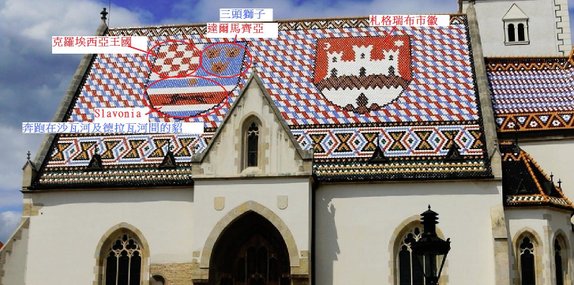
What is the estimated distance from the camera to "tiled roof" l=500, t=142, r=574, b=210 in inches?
1000

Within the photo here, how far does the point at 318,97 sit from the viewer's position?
96.5ft

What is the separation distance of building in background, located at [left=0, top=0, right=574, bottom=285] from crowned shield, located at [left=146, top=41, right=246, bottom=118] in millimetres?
71

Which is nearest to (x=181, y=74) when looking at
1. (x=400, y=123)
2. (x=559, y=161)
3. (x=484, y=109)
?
(x=400, y=123)

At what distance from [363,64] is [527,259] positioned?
9010 millimetres

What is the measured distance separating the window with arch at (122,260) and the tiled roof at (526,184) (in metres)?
11.3

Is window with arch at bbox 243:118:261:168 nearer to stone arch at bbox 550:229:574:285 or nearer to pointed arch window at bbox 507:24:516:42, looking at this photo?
stone arch at bbox 550:229:574:285

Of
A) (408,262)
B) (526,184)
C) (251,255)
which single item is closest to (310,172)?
(251,255)

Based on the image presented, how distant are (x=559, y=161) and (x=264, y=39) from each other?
37.3 ft

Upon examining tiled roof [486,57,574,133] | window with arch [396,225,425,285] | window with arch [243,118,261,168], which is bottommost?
window with arch [396,225,425,285]

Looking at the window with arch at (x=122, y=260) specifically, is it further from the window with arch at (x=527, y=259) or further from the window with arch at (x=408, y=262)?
the window with arch at (x=527, y=259)

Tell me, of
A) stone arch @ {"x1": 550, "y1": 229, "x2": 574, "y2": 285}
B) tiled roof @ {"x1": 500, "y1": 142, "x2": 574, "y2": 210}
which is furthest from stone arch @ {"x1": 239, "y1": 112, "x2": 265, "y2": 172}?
stone arch @ {"x1": 550, "y1": 229, "x2": 574, "y2": 285}

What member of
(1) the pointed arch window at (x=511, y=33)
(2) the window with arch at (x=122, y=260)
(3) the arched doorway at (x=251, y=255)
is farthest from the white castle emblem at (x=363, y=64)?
(1) the pointed arch window at (x=511, y=33)

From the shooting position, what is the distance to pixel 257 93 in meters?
26.2

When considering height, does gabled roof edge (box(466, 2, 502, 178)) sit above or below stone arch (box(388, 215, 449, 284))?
above
